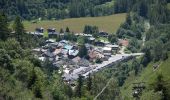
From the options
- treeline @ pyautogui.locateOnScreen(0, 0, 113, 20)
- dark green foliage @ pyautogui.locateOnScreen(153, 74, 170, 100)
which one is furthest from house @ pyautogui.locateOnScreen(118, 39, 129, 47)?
dark green foliage @ pyautogui.locateOnScreen(153, 74, 170, 100)

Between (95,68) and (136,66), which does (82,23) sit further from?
(136,66)

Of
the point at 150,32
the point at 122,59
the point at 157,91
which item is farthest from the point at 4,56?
the point at 150,32

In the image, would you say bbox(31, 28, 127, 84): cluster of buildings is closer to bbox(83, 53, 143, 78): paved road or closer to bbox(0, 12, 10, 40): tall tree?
bbox(83, 53, 143, 78): paved road

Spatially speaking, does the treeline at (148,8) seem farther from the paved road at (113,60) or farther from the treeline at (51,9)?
the paved road at (113,60)

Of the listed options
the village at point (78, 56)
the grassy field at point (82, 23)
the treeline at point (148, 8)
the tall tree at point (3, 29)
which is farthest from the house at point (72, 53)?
the tall tree at point (3, 29)

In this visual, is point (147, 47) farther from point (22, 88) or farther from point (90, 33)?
point (22, 88)

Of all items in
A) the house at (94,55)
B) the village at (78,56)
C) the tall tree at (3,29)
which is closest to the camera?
the tall tree at (3,29)

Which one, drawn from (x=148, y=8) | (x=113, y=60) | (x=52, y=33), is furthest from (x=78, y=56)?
(x=148, y=8)
